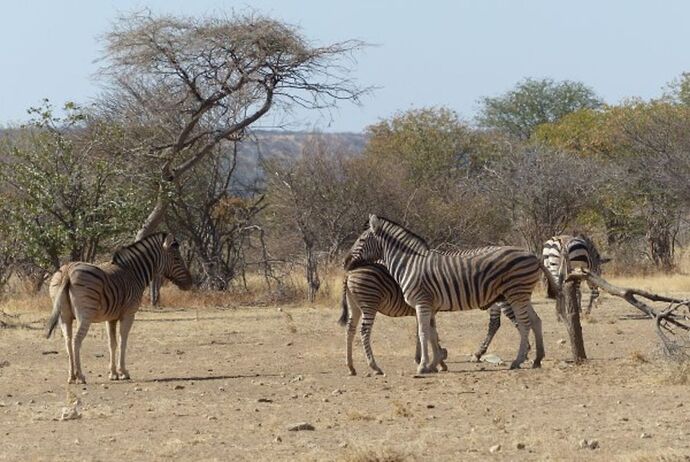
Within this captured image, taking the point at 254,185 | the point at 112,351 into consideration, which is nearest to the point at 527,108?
the point at 254,185

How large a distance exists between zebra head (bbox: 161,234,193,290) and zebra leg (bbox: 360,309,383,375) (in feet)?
8.95

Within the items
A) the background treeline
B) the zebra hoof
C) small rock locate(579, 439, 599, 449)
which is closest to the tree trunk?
the background treeline

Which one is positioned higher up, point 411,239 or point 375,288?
point 411,239

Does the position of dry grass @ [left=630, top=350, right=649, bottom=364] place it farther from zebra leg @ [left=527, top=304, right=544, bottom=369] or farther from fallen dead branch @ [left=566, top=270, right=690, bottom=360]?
zebra leg @ [left=527, top=304, right=544, bottom=369]

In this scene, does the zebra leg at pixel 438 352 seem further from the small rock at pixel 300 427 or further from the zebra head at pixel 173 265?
the small rock at pixel 300 427

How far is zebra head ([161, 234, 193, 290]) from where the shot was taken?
16438mm

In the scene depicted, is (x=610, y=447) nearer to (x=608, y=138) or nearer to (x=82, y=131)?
(x=82, y=131)

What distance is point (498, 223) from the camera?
3403 cm

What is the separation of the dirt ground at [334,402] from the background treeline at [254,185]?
→ 5.80 meters

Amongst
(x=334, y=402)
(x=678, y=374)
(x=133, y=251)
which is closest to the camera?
(x=334, y=402)

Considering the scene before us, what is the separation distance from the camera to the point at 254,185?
3291 centimetres

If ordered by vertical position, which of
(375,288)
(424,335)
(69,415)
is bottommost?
(69,415)

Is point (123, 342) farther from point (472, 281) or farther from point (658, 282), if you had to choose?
point (658, 282)

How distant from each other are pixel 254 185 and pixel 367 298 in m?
17.9
